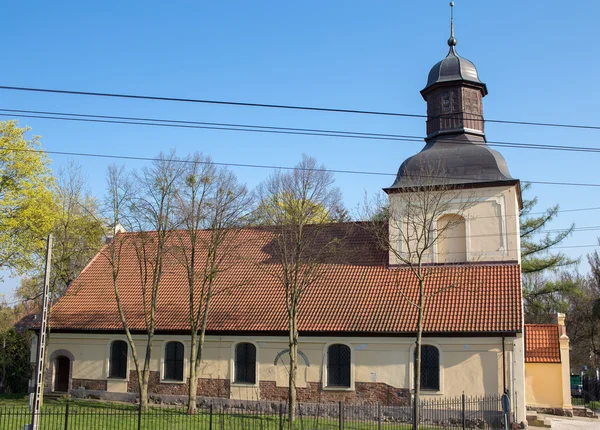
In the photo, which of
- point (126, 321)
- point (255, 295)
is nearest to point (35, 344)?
point (126, 321)

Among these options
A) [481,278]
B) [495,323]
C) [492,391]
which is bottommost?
[492,391]

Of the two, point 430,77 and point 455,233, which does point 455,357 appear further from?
point 430,77

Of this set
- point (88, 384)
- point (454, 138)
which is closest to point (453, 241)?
point (454, 138)

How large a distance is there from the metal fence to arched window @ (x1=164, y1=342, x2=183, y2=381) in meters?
2.04

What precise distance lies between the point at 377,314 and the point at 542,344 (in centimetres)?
785

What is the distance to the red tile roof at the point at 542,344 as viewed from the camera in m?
26.3

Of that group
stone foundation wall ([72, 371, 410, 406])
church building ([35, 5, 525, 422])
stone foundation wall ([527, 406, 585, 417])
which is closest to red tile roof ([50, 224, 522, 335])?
church building ([35, 5, 525, 422])

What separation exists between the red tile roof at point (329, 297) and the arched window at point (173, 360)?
102cm

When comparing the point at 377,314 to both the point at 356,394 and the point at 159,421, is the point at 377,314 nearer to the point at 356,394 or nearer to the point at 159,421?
the point at 356,394

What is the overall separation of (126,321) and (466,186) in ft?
49.0

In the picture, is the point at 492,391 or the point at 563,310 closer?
the point at 492,391

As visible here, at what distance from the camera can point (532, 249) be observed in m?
38.6

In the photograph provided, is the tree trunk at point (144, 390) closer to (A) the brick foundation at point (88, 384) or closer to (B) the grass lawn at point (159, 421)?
(B) the grass lawn at point (159, 421)

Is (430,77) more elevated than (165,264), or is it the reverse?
(430,77)
